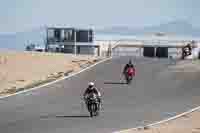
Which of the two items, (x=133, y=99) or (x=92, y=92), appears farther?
(x=133, y=99)

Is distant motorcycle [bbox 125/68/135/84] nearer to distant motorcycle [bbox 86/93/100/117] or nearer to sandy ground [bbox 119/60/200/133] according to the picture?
sandy ground [bbox 119/60/200/133]

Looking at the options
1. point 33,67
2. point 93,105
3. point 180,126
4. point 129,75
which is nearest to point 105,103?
point 93,105

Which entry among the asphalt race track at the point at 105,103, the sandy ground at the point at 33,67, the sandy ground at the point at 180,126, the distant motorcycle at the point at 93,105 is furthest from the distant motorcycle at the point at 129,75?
the distant motorcycle at the point at 93,105

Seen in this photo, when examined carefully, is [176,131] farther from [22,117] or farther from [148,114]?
[22,117]

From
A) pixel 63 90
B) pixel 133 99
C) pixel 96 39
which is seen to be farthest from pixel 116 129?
pixel 96 39

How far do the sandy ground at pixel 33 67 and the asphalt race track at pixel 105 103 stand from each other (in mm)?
2991

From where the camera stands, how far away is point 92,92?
27.5 m

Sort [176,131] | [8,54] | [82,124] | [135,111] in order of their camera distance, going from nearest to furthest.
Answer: [176,131]
[82,124]
[135,111]
[8,54]

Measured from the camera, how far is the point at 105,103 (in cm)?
3316

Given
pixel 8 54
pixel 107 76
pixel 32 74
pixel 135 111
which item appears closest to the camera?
pixel 135 111

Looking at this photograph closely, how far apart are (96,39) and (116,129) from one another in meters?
88.8

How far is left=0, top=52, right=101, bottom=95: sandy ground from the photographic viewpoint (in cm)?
4844

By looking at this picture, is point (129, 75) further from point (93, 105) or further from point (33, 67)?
point (33, 67)

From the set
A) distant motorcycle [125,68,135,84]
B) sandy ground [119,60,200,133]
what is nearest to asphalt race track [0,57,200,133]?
distant motorcycle [125,68,135,84]
